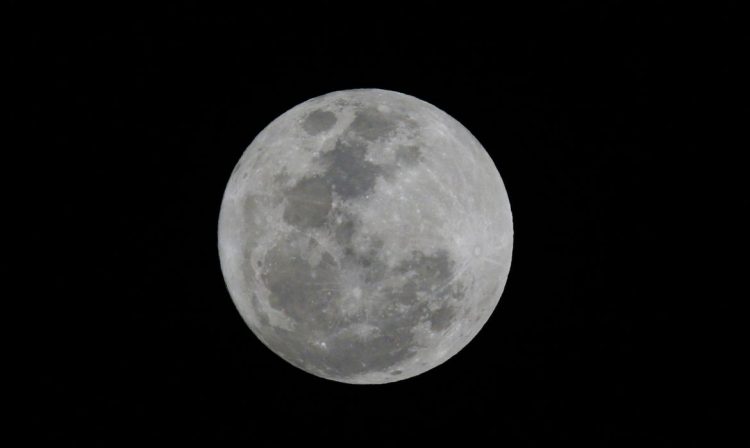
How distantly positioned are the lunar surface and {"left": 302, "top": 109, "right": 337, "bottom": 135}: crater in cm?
1

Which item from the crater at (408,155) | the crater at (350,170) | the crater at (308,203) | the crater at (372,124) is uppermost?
the crater at (372,124)

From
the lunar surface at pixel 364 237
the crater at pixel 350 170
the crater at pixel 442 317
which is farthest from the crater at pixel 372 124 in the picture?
the crater at pixel 442 317

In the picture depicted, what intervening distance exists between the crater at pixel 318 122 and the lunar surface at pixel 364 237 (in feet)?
0.04

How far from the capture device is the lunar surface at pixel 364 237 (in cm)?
423

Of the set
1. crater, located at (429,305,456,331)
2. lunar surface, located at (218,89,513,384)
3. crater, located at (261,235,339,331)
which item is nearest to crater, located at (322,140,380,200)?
lunar surface, located at (218,89,513,384)

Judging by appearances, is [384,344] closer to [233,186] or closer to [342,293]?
[342,293]

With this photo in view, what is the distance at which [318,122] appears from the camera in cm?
462

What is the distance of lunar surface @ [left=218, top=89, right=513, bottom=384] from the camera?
4234mm

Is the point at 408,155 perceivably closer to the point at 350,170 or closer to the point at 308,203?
the point at 350,170

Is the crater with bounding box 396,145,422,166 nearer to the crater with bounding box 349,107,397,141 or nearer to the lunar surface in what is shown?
the lunar surface

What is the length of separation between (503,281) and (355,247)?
1609mm

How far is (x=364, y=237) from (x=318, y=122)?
107cm

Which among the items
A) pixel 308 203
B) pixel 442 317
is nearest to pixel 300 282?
pixel 308 203

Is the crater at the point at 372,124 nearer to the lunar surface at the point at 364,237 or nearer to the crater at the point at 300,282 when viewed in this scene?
the lunar surface at the point at 364,237
